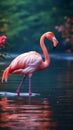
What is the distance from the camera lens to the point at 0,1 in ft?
93.0

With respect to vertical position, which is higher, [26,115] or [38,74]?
[26,115]

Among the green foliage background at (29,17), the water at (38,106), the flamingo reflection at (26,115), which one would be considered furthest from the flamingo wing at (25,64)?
the green foliage background at (29,17)

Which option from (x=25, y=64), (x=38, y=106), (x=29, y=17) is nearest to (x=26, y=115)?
(x=38, y=106)

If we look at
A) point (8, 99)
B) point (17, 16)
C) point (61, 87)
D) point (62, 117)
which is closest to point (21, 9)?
point (17, 16)

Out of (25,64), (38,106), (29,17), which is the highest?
(25,64)

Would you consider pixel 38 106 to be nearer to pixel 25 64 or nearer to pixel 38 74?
pixel 25 64

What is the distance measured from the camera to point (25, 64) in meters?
11.2

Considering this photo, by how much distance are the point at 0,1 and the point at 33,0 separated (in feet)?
4.17

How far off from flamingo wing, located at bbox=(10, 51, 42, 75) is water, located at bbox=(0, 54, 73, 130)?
12.8 inches

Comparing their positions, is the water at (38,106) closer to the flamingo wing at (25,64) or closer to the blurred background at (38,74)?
the blurred background at (38,74)

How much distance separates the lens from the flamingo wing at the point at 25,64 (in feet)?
36.7

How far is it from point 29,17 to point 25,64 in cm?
1699

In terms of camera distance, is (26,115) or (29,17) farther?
(29,17)

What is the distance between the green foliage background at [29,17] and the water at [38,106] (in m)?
14.2
